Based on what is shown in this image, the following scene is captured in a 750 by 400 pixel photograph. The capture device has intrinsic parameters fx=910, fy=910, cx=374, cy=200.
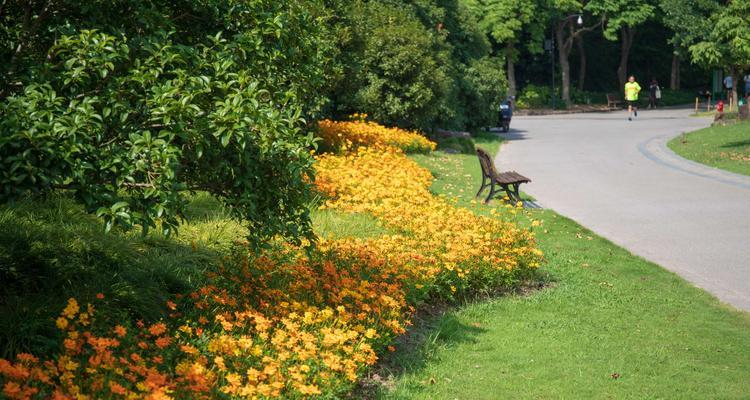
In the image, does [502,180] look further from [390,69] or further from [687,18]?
[687,18]

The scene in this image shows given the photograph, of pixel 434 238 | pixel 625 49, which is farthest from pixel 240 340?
pixel 625 49

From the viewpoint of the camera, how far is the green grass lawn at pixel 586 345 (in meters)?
6.24

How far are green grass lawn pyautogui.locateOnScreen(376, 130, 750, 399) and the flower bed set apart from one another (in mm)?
350

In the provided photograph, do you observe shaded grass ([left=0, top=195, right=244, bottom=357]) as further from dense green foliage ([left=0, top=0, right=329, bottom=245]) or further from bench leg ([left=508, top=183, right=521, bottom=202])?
bench leg ([left=508, top=183, right=521, bottom=202])

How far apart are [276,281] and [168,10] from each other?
7.35 ft

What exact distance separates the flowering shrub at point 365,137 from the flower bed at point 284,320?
744cm

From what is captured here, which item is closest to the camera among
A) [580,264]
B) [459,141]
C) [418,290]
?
[418,290]

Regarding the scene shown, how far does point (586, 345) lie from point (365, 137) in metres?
11.8

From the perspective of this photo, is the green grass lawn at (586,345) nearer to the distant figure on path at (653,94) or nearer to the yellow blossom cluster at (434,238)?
the yellow blossom cluster at (434,238)

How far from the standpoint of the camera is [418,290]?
26.2 ft

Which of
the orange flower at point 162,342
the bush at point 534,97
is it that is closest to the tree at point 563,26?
the bush at point 534,97

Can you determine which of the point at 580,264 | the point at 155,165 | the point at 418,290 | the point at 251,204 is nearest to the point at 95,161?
the point at 155,165

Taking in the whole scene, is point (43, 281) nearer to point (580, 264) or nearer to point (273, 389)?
point (273, 389)

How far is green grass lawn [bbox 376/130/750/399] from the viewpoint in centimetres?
624
